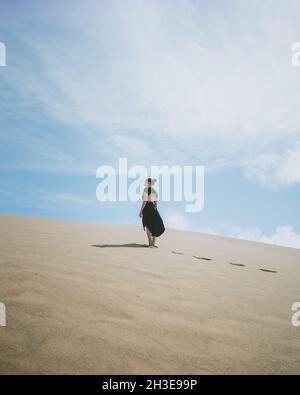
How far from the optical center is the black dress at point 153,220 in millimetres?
9250

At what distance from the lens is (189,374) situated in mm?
2086

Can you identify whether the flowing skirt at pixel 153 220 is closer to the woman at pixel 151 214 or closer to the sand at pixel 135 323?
the woman at pixel 151 214

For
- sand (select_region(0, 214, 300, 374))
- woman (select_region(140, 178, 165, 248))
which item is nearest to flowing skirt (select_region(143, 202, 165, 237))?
woman (select_region(140, 178, 165, 248))

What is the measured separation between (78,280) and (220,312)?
1.70 metres

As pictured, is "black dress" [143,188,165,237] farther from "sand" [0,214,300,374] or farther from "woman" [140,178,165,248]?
"sand" [0,214,300,374]

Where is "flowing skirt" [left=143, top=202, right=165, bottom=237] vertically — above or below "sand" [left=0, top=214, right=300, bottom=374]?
above

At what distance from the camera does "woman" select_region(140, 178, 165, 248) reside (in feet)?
30.4

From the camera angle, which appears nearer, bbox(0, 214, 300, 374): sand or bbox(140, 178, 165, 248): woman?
bbox(0, 214, 300, 374): sand

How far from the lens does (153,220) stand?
30.5ft

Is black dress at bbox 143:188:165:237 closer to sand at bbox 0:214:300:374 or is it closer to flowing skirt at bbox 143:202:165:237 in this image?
flowing skirt at bbox 143:202:165:237

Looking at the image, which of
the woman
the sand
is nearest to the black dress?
the woman

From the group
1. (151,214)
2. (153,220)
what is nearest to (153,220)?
(153,220)

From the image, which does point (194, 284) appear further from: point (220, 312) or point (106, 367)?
point (106, 367)
